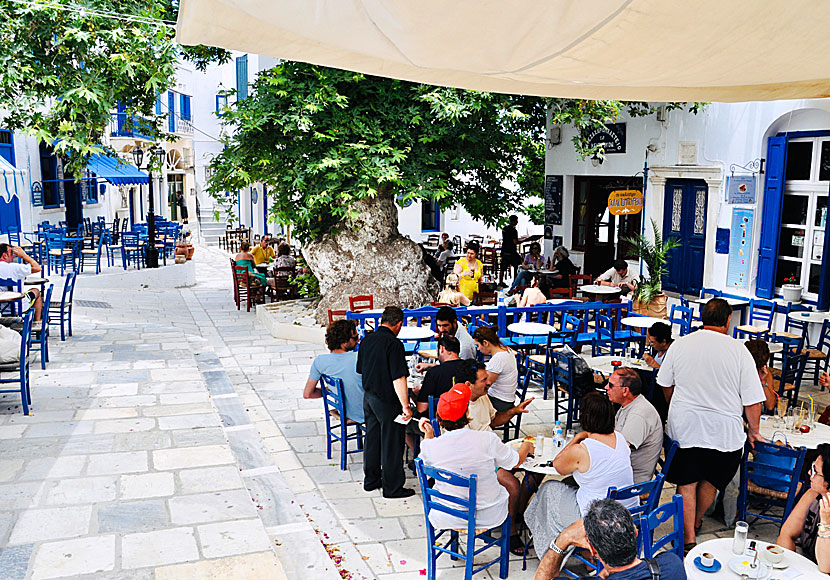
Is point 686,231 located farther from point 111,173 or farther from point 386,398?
point 111,173

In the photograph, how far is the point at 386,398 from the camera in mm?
6129

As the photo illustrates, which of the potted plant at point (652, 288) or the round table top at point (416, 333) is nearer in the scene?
the round table top at point (416, 333)

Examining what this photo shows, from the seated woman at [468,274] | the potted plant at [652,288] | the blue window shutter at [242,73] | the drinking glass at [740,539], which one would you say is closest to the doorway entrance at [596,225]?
the potted plant at [652,288]

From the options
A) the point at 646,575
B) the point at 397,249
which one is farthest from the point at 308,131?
the point at 646,575

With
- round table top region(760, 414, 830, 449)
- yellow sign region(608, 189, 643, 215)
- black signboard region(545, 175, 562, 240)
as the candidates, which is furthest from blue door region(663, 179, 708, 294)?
round table top region(760, 414, 830, 449)

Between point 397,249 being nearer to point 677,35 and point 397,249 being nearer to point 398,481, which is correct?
point 398,481

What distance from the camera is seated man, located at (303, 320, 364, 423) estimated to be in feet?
21.7

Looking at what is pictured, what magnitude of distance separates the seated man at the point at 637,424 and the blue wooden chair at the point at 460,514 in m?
1.12

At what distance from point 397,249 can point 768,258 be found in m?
6.23

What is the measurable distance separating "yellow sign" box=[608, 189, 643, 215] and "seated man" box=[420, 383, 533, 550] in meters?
10.6

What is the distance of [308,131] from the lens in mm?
12219

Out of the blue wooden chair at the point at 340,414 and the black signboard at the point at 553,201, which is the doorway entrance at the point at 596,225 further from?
the blue wooden chair at the point at 340,414

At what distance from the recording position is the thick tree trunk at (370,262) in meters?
13.4

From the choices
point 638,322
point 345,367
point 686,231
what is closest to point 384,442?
point 345,367
